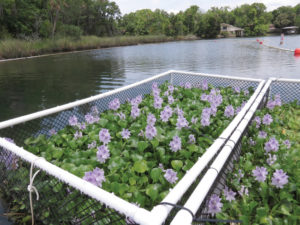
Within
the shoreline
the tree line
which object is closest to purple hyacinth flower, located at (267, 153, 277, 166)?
the shoreline

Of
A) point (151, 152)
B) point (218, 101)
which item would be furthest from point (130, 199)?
point (218, 101)

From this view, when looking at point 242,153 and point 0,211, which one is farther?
point 242,153

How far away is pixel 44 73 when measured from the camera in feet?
36.0

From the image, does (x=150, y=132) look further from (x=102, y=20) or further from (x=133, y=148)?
(x=102, y=20)

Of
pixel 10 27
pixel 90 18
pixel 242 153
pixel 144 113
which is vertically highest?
pixel 90 18

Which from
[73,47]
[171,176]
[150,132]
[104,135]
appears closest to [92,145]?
[104,135]

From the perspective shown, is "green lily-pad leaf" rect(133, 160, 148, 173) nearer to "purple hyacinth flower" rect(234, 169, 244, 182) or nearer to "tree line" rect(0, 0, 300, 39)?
"purple hyacinth flower" rect(234, 169, 244, 182)

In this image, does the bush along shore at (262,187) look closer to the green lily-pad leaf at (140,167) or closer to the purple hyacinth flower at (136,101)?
the green lily-pad leaf at (140,167)

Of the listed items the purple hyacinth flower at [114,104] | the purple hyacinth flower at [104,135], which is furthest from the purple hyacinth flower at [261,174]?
the purple hyacinth flower at [114,104]

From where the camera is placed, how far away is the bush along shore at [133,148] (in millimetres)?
1553

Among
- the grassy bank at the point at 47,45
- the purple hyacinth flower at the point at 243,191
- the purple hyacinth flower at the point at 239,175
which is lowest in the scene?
the purple hyacinth flower at the point at 243,191

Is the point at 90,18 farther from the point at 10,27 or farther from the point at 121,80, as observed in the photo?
the point at 121,80

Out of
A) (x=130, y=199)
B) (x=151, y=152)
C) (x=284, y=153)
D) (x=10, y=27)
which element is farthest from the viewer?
(x=10, y=27)

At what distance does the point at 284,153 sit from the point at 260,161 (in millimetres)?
194
